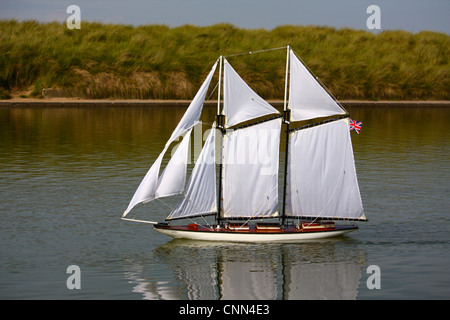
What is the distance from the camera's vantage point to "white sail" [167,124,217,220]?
1262 inches

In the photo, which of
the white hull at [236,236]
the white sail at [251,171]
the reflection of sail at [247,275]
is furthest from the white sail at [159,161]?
the reflection of sail at [247,275]

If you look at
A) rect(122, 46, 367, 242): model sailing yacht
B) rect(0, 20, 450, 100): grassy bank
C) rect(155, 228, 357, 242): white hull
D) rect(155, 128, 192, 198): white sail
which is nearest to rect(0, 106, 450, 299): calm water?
rect(155, 228, 357, 242): white hull

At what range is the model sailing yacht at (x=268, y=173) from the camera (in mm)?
31625

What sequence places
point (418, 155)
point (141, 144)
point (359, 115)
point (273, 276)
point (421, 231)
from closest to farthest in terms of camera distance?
point (273, 276) < point (421, 231) < point (418, 155) < point (141, 144) < point (359, 115)

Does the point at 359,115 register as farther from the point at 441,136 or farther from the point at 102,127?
the point at 102,127

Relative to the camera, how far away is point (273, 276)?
27969 millimetres

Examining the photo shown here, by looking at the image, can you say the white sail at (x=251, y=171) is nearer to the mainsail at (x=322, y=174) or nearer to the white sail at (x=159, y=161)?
the mainsail at (x=322, y=174)

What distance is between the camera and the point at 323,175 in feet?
110

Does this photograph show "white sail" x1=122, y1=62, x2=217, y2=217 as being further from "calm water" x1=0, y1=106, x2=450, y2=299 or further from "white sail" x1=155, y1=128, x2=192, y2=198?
"calm water" x1=0, y1=106, x2=450, y2=299

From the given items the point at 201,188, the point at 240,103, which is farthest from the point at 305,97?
the point at 201,188

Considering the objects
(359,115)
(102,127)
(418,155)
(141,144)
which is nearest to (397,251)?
(418,155)

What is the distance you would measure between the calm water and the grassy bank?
3335 centimetres
